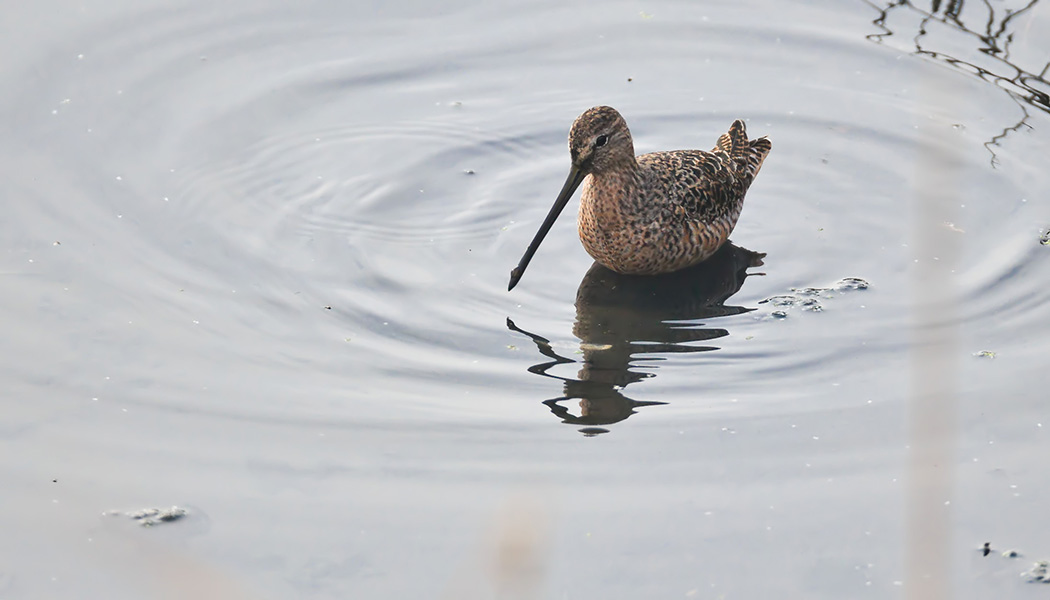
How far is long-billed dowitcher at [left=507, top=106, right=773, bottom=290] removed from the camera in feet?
24.3

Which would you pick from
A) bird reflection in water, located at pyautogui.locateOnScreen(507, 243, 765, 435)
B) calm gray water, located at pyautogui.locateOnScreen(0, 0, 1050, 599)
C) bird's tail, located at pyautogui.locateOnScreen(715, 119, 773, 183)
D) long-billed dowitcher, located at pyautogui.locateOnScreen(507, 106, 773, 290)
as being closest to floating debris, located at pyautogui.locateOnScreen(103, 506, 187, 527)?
calm gray water, located at pyautogui.locateOnScreen(0, 0, 1050, 599)

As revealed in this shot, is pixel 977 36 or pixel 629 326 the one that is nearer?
pixel 629 326

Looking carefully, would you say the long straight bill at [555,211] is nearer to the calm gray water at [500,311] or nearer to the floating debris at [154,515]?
the calm gray water at [500,311]

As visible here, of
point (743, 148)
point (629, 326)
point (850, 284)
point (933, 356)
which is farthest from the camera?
point (743, 148)

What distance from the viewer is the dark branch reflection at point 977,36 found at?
9.20m

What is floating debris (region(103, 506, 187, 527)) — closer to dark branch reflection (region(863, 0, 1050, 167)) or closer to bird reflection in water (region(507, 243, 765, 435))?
bird reflection in water (region(507, 243, 765, 435))

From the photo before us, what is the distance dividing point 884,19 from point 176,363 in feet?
20.5

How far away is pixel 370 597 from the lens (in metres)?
5.07

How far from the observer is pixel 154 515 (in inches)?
216

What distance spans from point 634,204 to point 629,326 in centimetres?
85

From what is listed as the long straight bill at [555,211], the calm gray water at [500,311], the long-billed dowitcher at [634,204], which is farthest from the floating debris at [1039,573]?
the long straight bill at [555,211]

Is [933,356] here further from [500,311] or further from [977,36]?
[977,36]

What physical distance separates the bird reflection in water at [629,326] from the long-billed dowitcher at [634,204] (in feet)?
0.36

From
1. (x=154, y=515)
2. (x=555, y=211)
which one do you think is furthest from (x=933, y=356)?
(x=154, y=515)
